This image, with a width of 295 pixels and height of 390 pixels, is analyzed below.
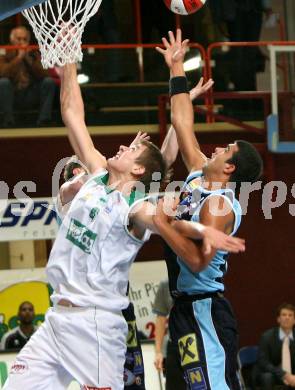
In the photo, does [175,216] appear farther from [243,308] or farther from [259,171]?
[243,308]

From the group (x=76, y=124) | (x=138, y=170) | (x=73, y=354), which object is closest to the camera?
(x=73, y=354)

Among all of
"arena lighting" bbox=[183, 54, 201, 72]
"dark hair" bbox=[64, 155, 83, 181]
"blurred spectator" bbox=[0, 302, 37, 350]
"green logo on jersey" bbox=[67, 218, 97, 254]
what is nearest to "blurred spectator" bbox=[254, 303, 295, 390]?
"blurred spectator" bbox=[0, 302, 37, 350]

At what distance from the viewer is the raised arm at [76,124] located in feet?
20.9

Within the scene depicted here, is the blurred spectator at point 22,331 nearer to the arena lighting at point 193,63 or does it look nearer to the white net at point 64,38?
the arena lighting at point 193,63

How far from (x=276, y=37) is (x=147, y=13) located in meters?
2.19

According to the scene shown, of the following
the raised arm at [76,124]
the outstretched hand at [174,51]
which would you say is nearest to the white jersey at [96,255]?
the raised arm at [76,124]

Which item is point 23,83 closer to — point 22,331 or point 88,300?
point 22,331

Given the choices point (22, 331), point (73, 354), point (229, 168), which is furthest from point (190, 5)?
point (22, 331)

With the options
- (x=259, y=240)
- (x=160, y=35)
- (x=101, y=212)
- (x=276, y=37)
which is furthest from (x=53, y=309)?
(x=276, y=37)

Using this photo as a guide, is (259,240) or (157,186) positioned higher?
(157,186)

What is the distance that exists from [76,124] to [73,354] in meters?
1.57

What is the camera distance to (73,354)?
5793mm

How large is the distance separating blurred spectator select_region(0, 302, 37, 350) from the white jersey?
5.24 m

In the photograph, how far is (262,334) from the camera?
1149cm
